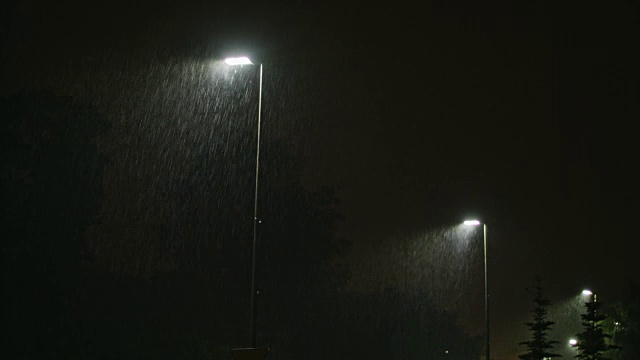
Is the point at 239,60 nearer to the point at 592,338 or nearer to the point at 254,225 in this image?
the point at 254,225

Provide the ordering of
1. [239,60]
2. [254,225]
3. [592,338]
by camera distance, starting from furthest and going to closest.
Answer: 1. [592,338]
2. [254,225]
3. [239,60]

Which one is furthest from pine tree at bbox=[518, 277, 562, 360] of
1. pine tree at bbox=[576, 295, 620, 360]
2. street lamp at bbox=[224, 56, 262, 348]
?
street lamp at bbox=[224, 56, 262, 348]

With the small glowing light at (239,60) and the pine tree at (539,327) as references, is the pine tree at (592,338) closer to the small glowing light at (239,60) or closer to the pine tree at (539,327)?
the pine tree at (539,327)

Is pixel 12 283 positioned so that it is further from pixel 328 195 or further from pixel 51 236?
pixel 328 195

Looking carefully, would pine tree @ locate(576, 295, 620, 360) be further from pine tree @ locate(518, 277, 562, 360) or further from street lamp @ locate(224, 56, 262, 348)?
street lamp @ locate(224, 56, 262, 348)

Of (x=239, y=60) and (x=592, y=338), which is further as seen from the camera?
(x=592, y=338)

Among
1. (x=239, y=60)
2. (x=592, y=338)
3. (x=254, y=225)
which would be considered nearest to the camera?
(x=239, y=60)

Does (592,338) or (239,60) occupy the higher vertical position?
(239,60)

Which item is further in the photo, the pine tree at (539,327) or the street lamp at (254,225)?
the pine tree at (539,327)

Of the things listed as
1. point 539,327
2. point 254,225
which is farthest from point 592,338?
point 254,225

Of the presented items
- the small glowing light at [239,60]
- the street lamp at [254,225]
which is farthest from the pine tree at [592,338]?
the small glowing light at [239,60]

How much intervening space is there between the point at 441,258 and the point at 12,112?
2480 centimetres

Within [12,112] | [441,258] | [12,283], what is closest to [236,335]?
[12,283]

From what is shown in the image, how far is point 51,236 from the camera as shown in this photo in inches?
1121
